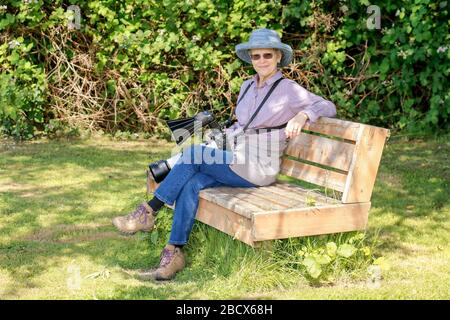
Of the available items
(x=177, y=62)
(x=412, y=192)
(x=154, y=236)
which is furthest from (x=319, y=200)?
(x=177, y=62)

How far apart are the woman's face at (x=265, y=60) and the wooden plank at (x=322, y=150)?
1.45 ft

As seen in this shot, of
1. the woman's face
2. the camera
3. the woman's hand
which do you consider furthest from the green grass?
the woman's face

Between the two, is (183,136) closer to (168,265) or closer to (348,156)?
(168,265)

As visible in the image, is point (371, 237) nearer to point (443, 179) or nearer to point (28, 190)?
point (443, 179)

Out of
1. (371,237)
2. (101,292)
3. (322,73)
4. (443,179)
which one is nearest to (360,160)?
(371,237)

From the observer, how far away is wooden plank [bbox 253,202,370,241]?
439 cm

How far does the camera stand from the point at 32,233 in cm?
577

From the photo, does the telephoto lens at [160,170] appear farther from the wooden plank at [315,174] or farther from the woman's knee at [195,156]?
the wooden plank at [315,174]

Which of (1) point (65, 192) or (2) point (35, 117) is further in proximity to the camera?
(2) point (35, 117)

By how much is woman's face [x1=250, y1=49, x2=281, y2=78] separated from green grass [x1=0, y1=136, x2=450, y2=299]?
3.41 ft

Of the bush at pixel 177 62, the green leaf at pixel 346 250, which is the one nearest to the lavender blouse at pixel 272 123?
the green leaf at pixel 346 250

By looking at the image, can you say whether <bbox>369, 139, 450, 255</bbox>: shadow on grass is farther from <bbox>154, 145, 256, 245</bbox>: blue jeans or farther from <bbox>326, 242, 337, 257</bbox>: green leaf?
<bbox>154, 145, 256, 245</bbox>: blue jeans

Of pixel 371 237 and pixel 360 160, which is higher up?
pixel 360 160
